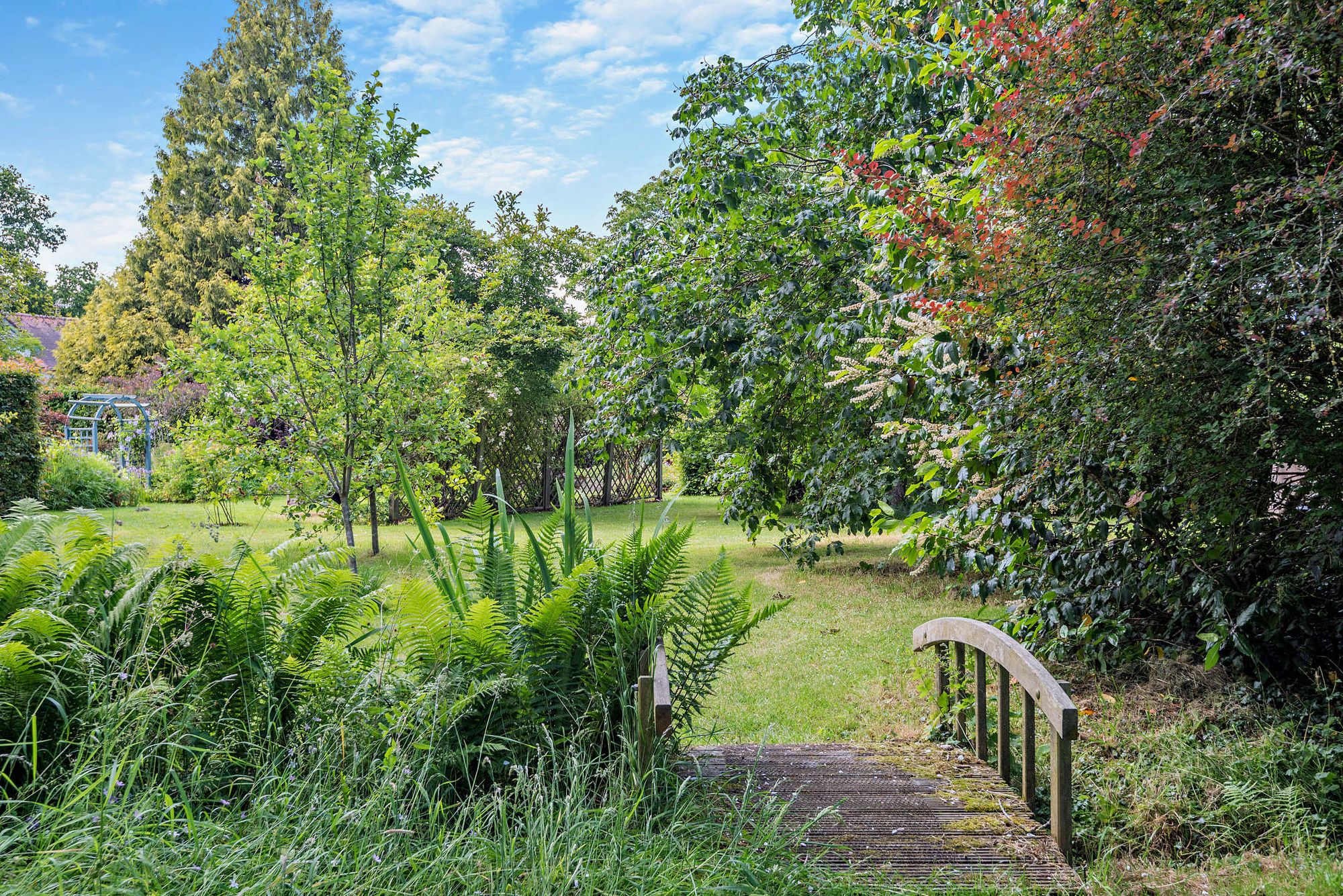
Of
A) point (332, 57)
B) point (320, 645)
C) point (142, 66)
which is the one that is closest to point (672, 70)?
point (320, 645)

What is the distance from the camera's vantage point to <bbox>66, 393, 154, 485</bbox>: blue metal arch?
1492cm

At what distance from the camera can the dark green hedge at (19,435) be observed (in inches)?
416

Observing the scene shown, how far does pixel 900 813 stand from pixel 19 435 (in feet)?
42.3

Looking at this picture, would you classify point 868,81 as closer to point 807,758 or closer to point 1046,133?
point 1046,133

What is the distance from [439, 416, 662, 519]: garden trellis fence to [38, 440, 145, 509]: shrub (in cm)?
529

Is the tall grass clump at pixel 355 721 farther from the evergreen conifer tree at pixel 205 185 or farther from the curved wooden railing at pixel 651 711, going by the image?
the evergreen conifer tree at pixel 205 185

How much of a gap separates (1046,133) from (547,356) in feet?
37.2

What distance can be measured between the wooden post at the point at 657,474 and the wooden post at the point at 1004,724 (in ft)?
44.2

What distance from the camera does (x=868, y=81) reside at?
6086 mm

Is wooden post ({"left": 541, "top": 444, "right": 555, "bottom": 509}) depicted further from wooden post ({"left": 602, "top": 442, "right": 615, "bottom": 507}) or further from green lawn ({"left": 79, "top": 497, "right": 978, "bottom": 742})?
green lawn ({"left": 79, "top": 497, "right": 978, "bottom": 742})

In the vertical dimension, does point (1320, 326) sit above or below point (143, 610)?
above

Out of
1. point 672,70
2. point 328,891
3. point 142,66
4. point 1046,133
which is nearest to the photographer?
point 328,891

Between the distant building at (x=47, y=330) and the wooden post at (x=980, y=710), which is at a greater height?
the distant building at (x=47, y=330)

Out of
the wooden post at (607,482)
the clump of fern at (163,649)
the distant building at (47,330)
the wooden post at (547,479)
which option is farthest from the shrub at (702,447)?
the distant building at (47,330)
